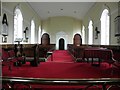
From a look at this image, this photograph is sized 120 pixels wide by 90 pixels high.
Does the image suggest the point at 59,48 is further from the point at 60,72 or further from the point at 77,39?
the point at 60,72

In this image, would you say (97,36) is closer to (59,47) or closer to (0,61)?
(0,61)

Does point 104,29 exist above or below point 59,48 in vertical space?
above

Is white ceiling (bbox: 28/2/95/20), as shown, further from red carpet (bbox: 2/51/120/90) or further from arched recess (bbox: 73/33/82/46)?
red carpet (bbox: 2/51/120/90)

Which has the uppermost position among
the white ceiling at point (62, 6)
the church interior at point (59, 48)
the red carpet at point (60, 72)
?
the white ceiling at point (62, 6)

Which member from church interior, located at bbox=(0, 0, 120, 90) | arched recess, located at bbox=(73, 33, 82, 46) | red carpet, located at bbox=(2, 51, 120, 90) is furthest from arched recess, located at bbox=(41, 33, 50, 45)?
red carpet, located at bbox=(2, 51, 120, 90)

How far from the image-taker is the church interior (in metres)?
2.49

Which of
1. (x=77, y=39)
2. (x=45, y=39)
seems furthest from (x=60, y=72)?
(x=45, y=39)

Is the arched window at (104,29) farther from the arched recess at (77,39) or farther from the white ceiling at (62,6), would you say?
the arched recess at (77,39)

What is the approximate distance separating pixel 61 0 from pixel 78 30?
11447 mm

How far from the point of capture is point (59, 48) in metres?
26.3

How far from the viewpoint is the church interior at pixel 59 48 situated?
8.17 feet

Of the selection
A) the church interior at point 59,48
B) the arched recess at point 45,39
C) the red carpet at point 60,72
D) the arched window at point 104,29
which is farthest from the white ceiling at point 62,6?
the red carpet at point 60,72

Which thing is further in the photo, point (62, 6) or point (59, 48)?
point (59, 48)

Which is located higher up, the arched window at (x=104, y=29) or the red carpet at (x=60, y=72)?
the arched window at (x=104, y=29)
